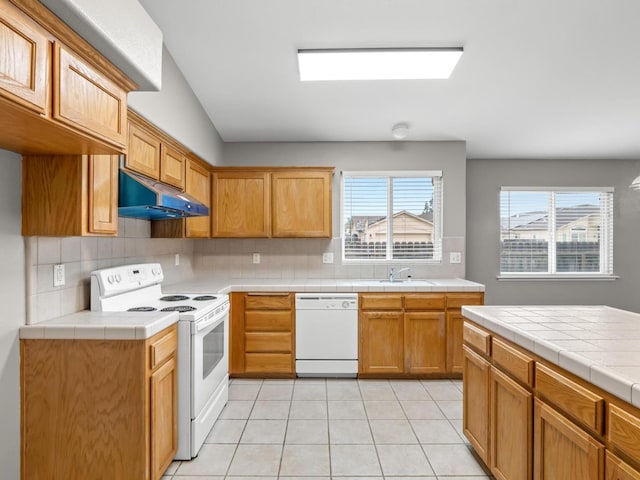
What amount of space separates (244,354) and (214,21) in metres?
2.83

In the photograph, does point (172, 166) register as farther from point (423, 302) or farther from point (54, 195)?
point (423, 302)

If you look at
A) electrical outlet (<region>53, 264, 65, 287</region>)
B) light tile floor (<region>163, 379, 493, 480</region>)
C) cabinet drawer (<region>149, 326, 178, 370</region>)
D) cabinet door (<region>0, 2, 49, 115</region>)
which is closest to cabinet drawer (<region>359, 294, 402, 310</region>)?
light tile floor (<region>163, 379, 493, 480</region>)

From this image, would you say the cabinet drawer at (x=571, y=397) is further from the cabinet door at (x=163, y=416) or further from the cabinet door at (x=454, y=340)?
the cabinet door at (x=454, y=340)

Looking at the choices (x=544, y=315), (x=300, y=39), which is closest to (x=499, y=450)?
(x=544, y=315)

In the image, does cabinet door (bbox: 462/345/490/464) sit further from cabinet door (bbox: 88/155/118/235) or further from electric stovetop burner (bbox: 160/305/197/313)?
cabinet door (bbox: 88/155/118/235)

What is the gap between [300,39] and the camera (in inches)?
104

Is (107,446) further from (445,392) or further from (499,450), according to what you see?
(445,392)

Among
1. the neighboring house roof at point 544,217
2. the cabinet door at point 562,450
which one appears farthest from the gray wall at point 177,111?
the neighboring house roof at point 544,217

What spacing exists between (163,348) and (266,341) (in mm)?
1621

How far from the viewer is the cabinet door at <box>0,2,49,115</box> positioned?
1103mm

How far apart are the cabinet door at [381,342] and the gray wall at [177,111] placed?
2.26 meters

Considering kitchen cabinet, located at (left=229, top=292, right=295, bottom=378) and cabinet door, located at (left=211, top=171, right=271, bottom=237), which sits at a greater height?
cabinet door, located at (left=211, top=171, right=271, bottom=237)

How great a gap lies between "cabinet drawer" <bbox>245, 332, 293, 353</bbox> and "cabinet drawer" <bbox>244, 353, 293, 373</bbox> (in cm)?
6

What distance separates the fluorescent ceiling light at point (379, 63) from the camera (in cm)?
269
